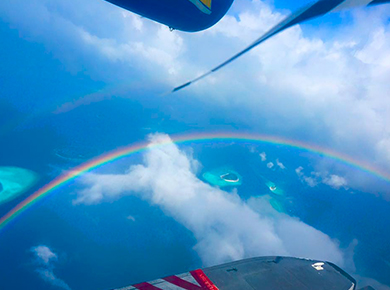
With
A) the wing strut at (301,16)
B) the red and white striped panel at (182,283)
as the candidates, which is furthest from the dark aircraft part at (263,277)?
the wing strut at (301,16)

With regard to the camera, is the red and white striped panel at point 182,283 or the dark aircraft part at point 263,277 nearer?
the red and white striped panel at point 182,283

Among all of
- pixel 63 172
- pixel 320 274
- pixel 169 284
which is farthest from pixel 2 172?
pixel 320 274

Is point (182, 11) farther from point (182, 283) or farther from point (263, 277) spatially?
point (263, 277)

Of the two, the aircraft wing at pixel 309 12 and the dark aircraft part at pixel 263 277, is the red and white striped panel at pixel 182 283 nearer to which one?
the dark aircraft part at pixel 263 277

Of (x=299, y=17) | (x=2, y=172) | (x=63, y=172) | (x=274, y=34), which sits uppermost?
(x=63, y=172)

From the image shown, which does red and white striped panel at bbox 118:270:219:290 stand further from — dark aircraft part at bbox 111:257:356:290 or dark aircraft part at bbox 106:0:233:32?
dark aircraft part at bbox 106:0:233:32

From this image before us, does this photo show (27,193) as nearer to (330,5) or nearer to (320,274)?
(320,274)

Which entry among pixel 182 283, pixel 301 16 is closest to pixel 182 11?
pixel 301 16

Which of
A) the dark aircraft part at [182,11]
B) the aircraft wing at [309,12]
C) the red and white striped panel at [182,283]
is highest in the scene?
the dark aircraft part at [182,11]
